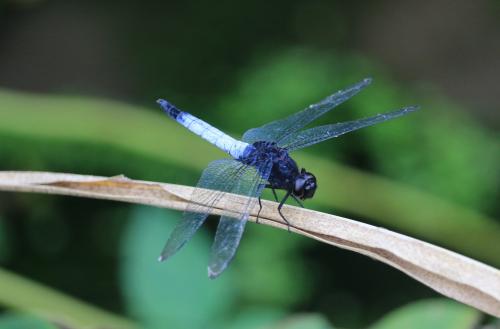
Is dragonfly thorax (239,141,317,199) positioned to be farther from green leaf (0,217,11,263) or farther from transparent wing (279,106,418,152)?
green leaf (0,217,11,263)

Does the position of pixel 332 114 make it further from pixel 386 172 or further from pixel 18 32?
pixel 18 32

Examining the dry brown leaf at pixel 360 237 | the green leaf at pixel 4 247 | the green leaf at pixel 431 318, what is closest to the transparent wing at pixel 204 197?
the dry brown leaf at pixel 360 237

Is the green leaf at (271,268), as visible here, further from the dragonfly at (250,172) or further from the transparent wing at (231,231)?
the transparent wing at (231,231)

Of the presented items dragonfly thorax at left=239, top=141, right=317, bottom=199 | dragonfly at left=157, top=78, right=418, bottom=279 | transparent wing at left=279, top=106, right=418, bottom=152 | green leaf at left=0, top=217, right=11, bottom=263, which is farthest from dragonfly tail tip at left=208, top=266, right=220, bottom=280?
green leaf at left=0, top=217, right=11, bottom=263

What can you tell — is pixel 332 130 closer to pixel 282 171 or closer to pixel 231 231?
pixel 282 171

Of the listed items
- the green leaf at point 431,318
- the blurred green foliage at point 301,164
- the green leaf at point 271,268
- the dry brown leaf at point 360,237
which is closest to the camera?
the dry brown leaf at point 360,237
